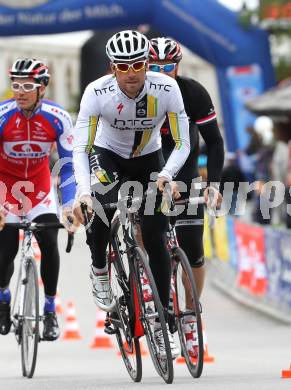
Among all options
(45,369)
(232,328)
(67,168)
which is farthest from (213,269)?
(67,168)

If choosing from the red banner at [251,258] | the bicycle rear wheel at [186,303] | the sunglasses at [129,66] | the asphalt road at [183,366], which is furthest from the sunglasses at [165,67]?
the red banner at [251,258]

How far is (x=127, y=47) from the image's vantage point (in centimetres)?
851

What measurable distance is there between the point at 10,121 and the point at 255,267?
25.2 ft

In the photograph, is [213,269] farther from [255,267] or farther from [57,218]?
[57,218]

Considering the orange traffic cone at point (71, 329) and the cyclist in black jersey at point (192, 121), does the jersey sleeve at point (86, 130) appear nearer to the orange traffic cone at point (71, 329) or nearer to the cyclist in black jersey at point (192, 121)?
the cyclist in black jersey at point (192, 121)

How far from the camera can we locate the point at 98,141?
9070 millimetres

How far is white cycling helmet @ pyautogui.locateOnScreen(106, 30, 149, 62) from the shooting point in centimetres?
846

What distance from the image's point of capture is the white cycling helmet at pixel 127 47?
846cm

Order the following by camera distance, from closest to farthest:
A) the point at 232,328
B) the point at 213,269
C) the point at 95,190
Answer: the point at 95,190 → the point at 232,328 → the point at 213,269

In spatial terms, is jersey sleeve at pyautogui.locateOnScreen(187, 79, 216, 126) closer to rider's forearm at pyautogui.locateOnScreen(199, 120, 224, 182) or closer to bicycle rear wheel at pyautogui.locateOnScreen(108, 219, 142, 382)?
rider's forearm at pyautogui.locateOnScreen(199, 120, 224, 182)

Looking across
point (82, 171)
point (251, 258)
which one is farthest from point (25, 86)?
point (251, 258)

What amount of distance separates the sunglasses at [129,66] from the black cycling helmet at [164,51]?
1171 millimetres

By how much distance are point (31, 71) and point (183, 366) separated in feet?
8.71

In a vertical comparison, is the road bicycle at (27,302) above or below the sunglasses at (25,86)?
below
